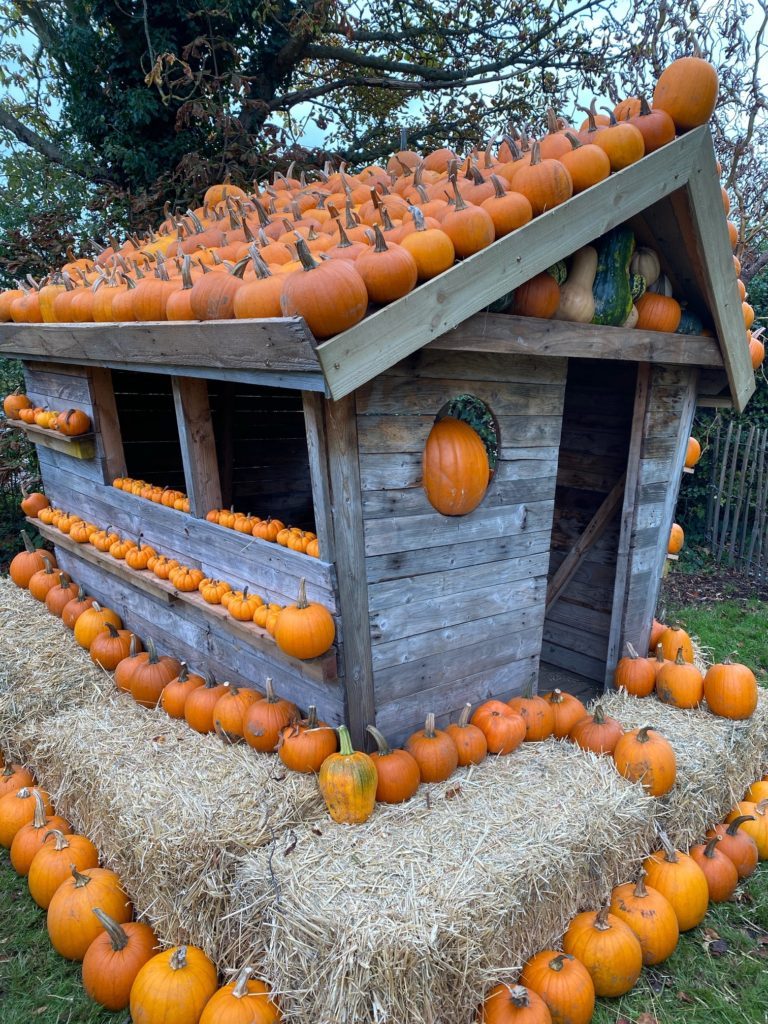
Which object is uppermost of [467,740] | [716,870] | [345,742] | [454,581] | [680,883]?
[454,581]

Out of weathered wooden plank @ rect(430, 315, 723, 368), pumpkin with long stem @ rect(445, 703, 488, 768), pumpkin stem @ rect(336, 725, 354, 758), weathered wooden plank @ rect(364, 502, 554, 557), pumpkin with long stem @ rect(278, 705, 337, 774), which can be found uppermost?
weathered wooden plank @ rect(430, 315, 723, 368)

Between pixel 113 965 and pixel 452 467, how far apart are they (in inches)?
99.4

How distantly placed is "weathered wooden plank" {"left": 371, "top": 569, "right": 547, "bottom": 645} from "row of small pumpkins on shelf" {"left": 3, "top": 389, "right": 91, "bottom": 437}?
110 inches

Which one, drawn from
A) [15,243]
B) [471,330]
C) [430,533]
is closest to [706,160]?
[471,330]

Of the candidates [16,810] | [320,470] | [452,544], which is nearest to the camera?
[320,470]

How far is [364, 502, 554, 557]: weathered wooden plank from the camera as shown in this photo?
9.70ft

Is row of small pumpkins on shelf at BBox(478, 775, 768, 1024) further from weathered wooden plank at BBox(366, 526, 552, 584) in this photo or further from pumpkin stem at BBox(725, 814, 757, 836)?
weathered wooden plank at BBox(366, 526, 552, 584)

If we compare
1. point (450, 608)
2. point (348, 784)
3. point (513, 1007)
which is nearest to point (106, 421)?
point (450, 608)

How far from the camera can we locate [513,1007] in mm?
2484

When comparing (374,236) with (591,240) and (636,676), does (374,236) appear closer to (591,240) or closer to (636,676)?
(591,240)

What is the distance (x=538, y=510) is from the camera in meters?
3.65

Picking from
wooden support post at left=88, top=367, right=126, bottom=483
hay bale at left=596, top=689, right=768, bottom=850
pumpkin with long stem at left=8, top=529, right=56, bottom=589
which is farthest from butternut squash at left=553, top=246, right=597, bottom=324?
pumpkin with long stem at left=8, top=529, right=56, bottom=589

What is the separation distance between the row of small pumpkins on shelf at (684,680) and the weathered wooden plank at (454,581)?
1040mm

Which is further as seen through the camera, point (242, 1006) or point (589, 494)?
point (589, 494)
